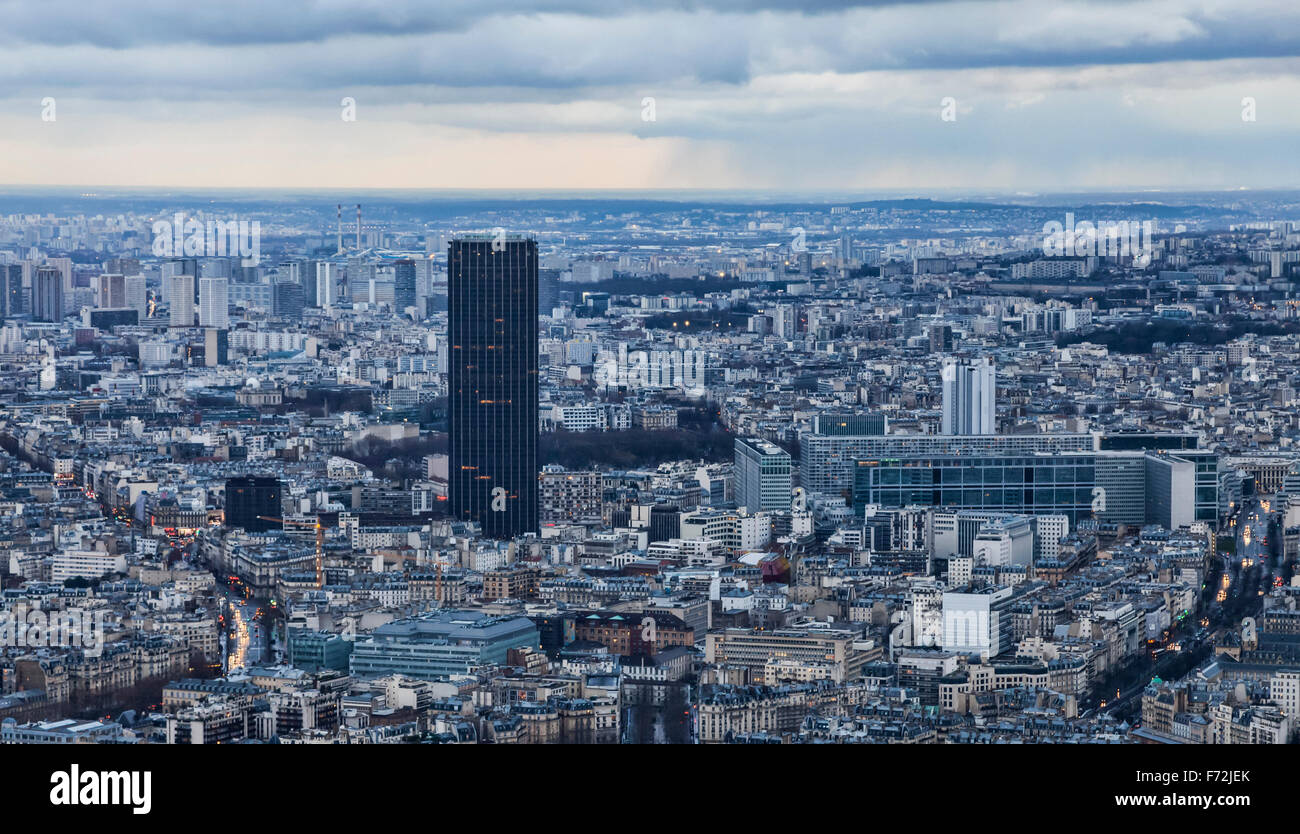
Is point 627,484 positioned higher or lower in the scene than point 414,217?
lower

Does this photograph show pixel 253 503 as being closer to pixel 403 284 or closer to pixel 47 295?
pixel 403 284

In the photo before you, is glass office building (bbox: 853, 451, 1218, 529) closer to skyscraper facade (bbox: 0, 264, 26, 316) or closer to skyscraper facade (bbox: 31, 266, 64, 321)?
skyscraper facade (bbox: 0, 264, 26, 316)

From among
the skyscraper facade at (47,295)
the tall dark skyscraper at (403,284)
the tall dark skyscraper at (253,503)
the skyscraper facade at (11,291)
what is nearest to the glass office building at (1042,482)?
the tall dark skyscraper at (253,503)

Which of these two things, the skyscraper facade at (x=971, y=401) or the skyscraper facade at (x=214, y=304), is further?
the skyscraper facade at (x=214, y=304)

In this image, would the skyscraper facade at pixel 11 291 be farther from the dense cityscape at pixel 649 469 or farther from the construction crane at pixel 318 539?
the construction crane at pixel 318 539

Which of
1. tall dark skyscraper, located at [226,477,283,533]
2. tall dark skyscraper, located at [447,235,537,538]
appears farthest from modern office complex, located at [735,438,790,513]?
tall dark skyscraper, located at [226,477,283,533]
